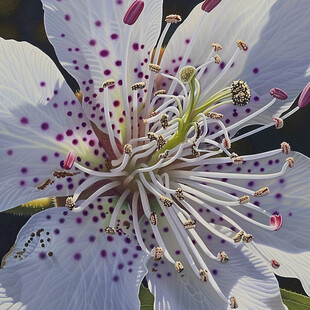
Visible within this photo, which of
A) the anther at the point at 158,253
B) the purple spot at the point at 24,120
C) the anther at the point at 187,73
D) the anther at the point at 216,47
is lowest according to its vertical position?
the anther at the point at 158,253

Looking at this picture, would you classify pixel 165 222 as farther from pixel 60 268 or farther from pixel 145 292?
pixel 60 268

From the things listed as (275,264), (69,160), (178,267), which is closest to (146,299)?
(178,267)


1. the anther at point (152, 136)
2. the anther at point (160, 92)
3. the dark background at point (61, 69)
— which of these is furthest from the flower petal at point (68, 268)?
the dark background at point (61, 69)

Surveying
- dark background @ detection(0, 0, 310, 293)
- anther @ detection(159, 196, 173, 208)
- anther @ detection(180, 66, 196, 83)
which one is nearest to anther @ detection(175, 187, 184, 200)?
anther @ detection(159, 196, 173, 208)

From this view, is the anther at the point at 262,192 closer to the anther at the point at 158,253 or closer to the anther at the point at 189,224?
the anther at the point at 189,224

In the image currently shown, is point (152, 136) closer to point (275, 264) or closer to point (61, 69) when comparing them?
point (275, 264)

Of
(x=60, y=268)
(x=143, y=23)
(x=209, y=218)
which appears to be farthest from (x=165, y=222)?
(x=143, y=23)
